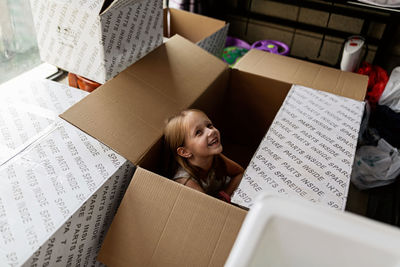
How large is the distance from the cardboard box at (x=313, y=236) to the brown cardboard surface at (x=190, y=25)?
1.48 metres

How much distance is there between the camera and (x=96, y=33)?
3.59 ft

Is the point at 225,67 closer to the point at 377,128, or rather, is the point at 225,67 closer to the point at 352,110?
the point at 352,110

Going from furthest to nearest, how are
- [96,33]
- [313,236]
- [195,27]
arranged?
1. [195,27]
2. [96,33]
3. [313,236]

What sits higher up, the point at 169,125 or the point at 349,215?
the point at 349,215

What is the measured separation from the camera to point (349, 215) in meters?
0.38

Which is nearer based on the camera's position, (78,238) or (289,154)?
(78,238)

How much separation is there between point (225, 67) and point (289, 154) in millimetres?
534

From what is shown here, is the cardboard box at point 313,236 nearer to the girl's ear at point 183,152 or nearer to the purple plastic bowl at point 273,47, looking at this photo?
the girl's ear at point 183,152

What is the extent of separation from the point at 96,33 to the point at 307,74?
80cm

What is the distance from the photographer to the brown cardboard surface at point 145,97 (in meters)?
0.98

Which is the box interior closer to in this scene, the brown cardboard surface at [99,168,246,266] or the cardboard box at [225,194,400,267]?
the brown cardboard surface at [99,168,246,266]

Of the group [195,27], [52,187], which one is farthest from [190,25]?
[52,187]

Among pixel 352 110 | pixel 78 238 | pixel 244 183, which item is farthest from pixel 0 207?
pixel 352 110

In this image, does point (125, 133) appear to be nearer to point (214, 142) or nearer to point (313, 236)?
point (214, 142)
